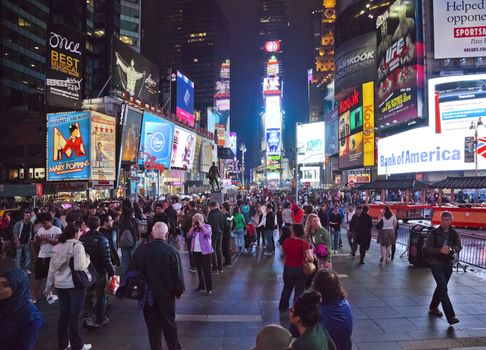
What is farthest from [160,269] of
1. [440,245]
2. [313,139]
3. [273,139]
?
[273,139]

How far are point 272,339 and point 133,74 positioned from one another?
1973 inches

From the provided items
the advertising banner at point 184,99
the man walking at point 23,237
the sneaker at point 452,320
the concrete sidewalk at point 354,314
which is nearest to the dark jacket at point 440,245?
the sneaker at point 452,320

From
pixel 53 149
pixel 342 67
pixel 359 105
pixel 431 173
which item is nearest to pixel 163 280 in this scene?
pixel 53 149

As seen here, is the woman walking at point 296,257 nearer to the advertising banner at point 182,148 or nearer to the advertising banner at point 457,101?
the advertising banner at point 457,101

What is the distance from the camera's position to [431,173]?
43156mm

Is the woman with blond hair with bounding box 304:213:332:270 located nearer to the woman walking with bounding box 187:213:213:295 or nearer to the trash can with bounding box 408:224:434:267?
the woman walking with bounding box 187:213:213:295

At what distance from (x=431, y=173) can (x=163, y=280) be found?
44.2 meters

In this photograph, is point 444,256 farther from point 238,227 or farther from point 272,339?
point 238,227

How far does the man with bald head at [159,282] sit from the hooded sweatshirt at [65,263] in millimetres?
965

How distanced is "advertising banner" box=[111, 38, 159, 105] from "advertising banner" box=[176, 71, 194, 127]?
926 centimetres

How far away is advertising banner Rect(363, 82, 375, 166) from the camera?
59.0m

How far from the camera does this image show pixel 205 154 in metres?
77.6

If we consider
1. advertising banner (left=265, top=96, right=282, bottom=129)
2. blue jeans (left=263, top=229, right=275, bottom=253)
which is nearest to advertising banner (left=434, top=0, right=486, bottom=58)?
blue jeans (left=263, top=229, right=275, bottom=253)

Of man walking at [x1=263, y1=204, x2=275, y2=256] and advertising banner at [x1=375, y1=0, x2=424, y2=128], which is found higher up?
advertising banner at [x1=375, y1=0, x2=424, y2=128]
